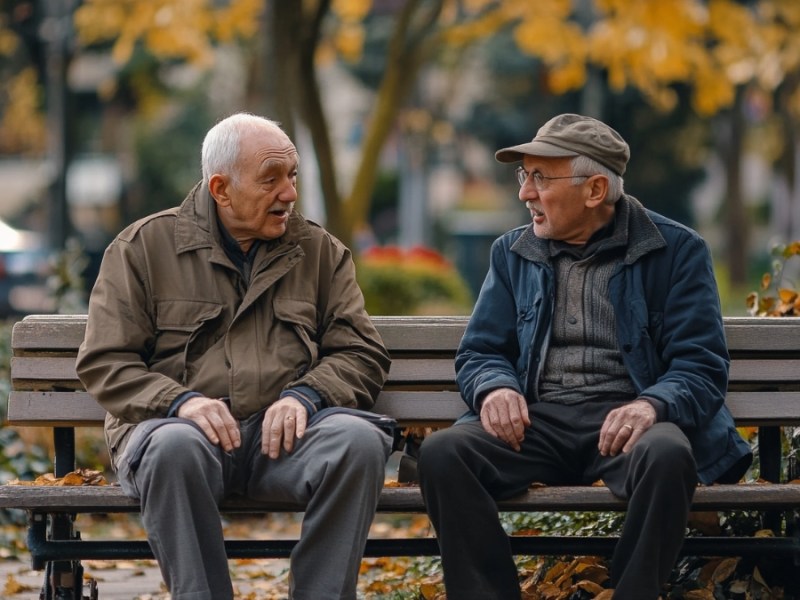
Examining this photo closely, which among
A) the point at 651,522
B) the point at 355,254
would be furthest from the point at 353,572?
the point at 355,254

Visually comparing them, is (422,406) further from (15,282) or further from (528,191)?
(15,282)

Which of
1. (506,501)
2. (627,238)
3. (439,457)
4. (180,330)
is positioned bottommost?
(506,501)

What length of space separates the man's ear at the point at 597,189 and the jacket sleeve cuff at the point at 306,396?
1029 millimetres

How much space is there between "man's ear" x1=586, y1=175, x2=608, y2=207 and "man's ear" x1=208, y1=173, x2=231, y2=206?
3.64 ft

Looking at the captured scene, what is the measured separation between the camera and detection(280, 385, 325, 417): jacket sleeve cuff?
4551mm

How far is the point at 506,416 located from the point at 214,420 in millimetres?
860

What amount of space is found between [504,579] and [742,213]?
83.7ft

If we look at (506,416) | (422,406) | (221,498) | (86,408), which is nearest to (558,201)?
(506,416)

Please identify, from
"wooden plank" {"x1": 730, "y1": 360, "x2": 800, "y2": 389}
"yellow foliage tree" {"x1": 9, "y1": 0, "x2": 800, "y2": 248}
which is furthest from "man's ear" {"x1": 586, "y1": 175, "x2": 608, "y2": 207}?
"yellow foliage tree" {"x1": 9, "y1": 0, "x2": 800, "y2": 248}

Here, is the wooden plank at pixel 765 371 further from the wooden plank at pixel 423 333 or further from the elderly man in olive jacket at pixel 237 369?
the elderly man in olive jacket at pixel 237 369

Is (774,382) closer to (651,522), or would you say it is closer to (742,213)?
(651,522)

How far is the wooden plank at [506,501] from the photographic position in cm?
445

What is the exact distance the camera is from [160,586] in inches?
238

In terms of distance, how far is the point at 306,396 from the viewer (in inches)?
180
